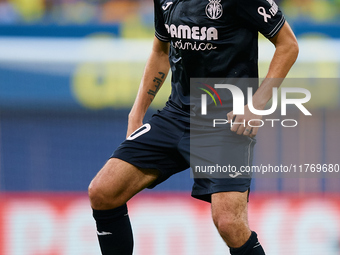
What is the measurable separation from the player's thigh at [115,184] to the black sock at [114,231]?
0.04 metres

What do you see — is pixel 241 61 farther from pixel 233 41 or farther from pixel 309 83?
pixel 309 83

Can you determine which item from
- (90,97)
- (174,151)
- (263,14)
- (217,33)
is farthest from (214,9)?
(90,97)

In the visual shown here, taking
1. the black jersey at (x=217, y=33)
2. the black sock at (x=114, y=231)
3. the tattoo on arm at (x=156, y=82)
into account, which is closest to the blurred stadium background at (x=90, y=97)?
the tattoo on arm at (x=156, y=82)

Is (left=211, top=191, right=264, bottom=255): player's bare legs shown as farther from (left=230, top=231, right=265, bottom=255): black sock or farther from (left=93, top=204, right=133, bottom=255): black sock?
(left=93, top=204, right=133, bottom=255): black sock

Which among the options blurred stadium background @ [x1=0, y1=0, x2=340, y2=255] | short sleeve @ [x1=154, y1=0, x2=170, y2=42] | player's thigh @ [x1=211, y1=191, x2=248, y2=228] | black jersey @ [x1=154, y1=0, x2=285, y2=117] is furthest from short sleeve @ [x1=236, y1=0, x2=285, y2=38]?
blurred stadium background @ [x1=0, y1=0, x2=340, y2=255]

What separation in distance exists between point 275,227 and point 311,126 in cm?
145

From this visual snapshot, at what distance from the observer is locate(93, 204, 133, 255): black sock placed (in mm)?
2262

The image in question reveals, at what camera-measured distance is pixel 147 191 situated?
15.6ft

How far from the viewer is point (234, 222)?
2.06 m

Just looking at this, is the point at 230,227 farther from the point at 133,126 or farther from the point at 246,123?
the point at 133,126

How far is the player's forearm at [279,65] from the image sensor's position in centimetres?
211

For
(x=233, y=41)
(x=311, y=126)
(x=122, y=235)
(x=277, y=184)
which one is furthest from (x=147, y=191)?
(x=233, y=41)

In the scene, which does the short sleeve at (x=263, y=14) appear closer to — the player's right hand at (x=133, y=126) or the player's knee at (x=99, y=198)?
the player's right hand at (x=133, y=126)

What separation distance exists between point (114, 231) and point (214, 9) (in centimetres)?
102
